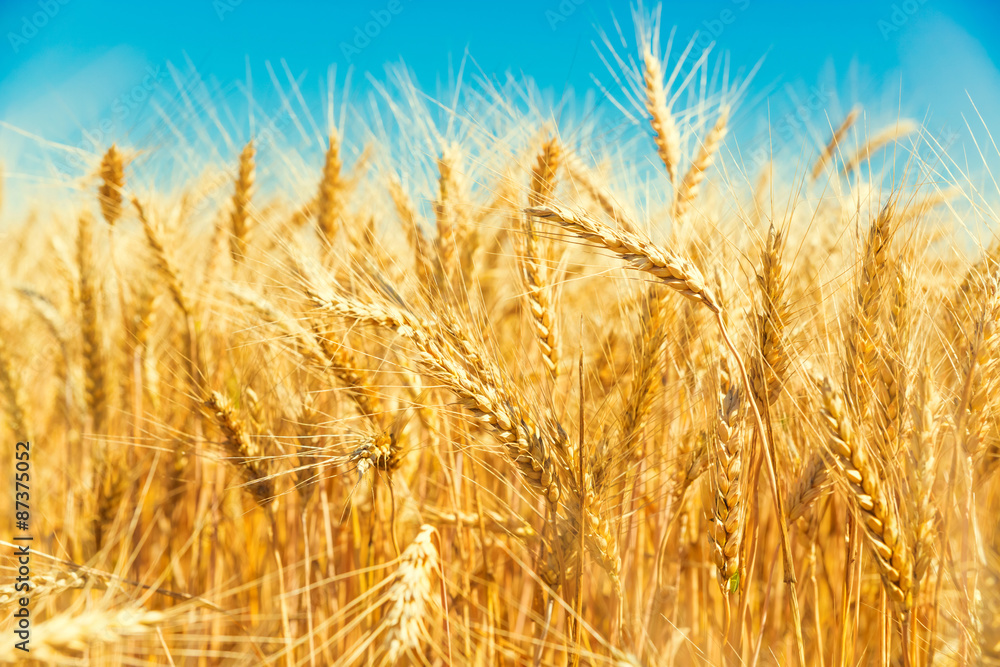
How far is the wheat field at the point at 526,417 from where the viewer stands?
3.38 feet

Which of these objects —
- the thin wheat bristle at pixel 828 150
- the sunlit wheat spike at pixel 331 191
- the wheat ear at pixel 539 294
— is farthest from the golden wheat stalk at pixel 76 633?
the thin wheat bristle at pixel 828 150

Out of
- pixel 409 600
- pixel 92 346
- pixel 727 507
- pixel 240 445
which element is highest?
pixel 92 346

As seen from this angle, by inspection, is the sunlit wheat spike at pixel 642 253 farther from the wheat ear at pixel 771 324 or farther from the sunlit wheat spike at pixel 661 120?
the sunlit wheat spike at pixel 661 120

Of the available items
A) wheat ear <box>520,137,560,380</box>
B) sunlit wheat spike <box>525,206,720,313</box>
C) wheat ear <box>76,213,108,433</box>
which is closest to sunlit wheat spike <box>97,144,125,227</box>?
wheat ear <box>76,213,108,433</box>

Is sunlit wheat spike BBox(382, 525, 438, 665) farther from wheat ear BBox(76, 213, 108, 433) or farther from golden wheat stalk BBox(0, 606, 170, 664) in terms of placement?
wheat ear BBox(76, 213, 108, 433)

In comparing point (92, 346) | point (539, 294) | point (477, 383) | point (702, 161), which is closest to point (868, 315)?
point (539, 294)

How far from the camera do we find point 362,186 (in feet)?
7.70

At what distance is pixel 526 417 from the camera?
3.74 feet

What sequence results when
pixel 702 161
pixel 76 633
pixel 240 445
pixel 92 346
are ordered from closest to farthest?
pixel 76 633
pixel 240 445
pixel 702 161
pixel 92 346

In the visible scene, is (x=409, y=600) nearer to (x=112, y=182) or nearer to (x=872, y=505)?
(x=872, y=505)

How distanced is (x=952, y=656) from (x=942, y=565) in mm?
164

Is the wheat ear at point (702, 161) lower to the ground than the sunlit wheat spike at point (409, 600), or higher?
higher

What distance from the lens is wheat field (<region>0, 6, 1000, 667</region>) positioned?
103cm

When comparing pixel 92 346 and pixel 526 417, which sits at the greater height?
pixel 92 346
